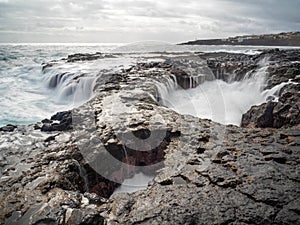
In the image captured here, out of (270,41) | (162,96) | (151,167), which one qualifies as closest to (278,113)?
(151,167)

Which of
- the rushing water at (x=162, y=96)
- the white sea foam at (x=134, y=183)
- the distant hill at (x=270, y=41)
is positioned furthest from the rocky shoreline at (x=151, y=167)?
the distant hill at (x=270, y=41)

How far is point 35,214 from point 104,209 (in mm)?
1078

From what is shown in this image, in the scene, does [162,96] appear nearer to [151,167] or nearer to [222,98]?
[222,98]

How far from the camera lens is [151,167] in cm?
602

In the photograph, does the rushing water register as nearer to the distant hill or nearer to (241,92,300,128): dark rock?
(241,92,300,128): dark rock

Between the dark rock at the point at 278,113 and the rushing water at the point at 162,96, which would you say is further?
the rushing water at the point at 162,96

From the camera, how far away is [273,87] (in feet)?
44.3

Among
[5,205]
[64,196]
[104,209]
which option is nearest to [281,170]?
[104,209]

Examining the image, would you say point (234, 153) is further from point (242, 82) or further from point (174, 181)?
point (242, 82)

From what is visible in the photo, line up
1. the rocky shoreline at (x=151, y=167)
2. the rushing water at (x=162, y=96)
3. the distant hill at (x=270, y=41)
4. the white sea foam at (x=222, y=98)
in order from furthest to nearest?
the distant hill at (x=270, y=41) → the rushing water at (x=162, y=96) → the white sea foam at (x=222, y=98) → the rocky shoreline at (x=151, y=167)

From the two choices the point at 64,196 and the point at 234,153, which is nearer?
the point at 64,196

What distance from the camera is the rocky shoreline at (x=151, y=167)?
390 cm

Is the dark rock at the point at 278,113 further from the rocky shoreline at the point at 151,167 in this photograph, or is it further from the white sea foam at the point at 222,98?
the white sea foam at the point at 222,98

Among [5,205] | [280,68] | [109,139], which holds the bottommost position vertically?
[5,205]
